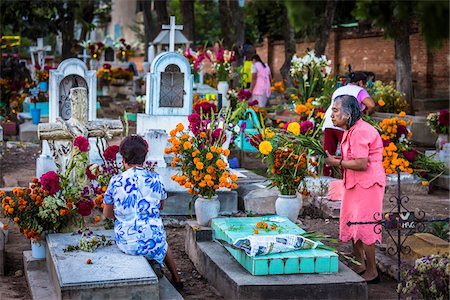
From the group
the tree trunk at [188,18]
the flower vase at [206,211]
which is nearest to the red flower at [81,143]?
the flower vase at [206,211]

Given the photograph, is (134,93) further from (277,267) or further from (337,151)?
(277,267)

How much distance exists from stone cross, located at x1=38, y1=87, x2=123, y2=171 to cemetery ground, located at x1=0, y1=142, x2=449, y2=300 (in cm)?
111

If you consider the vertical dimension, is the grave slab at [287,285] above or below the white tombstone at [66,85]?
below

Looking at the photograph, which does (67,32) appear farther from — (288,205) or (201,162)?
(288,205)

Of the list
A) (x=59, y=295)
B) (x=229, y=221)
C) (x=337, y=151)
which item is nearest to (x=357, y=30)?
(x=337, y=151)

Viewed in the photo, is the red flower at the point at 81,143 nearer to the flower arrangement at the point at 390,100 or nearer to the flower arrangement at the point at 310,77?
the flower arrangement at the point at 310,77

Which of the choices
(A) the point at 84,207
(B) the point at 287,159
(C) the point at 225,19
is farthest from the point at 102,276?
(C) the point at 225,19

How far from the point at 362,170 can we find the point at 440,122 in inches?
260

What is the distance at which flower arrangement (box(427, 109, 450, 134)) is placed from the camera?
12.5 m

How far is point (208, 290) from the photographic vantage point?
21.6ft

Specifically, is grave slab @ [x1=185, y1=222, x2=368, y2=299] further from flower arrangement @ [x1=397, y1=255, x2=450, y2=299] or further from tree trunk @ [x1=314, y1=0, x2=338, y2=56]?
tree trunk @ [x1=314, y1=0, x2=338, y2=56]

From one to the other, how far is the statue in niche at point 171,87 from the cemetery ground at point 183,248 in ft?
7.54

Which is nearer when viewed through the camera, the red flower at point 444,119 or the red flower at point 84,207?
the red flower at point 84,207

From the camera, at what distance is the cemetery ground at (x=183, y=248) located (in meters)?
6.54
